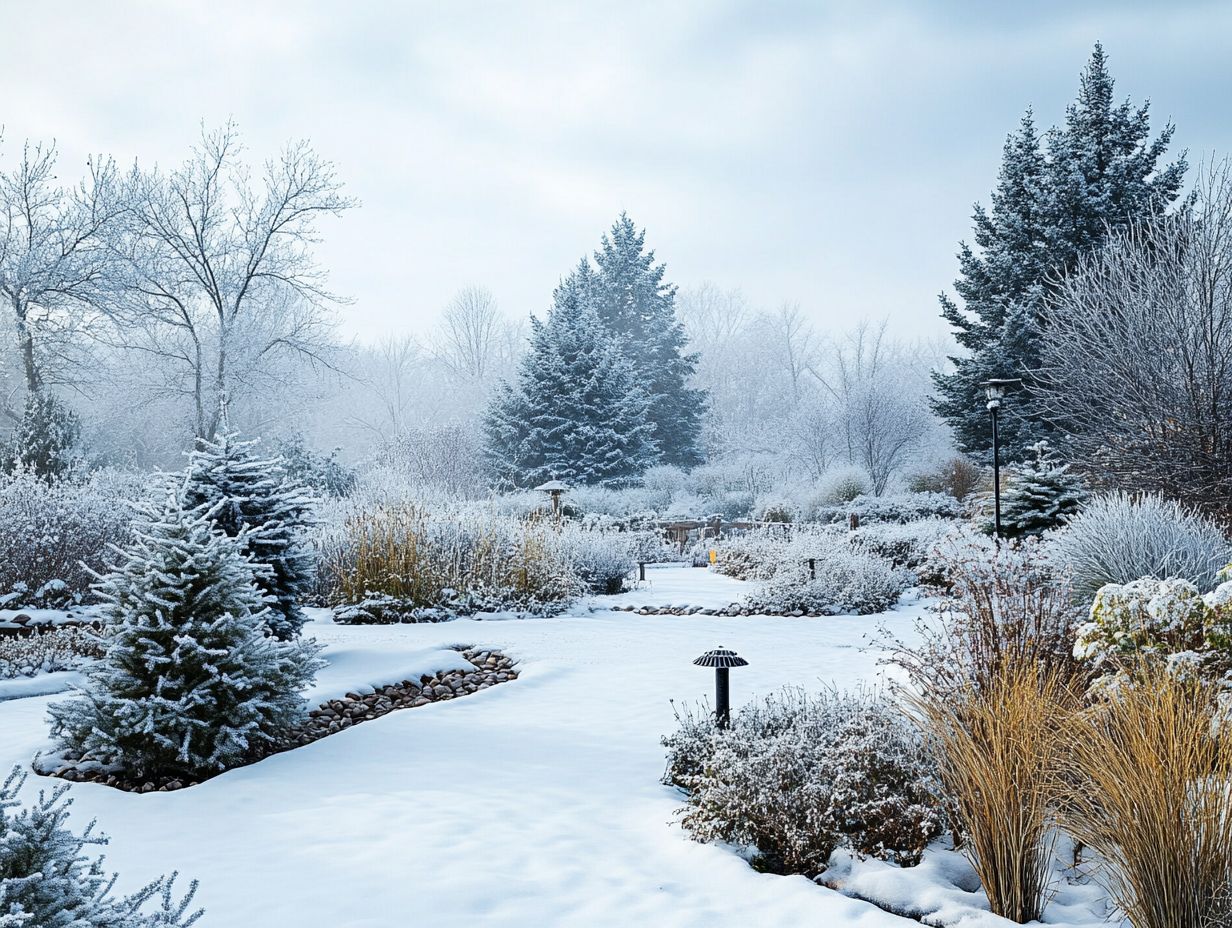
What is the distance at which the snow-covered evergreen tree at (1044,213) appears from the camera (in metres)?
19.8

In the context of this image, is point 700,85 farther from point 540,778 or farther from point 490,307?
point 490,307

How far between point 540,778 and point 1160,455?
9.91 metres

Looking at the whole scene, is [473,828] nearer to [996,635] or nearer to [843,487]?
[996,635]

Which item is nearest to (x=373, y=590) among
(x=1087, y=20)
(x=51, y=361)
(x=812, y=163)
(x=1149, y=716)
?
(x=812, y=163)

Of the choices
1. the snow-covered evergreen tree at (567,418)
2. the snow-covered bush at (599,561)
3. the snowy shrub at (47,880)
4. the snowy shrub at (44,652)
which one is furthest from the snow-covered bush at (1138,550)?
the snow-covered evergreen tree at (567,418)

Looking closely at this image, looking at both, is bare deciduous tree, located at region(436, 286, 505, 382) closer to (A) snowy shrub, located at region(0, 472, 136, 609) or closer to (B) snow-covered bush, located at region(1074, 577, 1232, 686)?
(A) snowy shrub, located at region(0, 472, 136, 609)

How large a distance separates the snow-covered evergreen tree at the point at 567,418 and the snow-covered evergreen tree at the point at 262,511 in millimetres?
18620

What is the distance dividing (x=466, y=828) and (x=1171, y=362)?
36.6 feet

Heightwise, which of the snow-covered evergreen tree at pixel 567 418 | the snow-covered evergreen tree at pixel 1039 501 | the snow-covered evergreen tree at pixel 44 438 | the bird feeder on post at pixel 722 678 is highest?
the snow-covered evergreen tree at pixel 567 418

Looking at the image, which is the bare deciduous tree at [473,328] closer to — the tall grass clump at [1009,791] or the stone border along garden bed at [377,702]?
the stone border along garden bed at [377,702]

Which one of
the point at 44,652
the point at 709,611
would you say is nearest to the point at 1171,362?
the point at 709,611

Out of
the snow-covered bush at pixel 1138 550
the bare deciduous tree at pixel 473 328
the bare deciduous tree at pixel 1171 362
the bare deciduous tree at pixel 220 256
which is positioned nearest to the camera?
the snow-covered bush at pixel 1138 550

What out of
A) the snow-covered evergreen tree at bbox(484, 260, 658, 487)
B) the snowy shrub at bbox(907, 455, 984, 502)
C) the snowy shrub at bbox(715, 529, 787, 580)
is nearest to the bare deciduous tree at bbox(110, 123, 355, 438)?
the snow-covered evergreen tree at bbox(484, 260, 658, 487)

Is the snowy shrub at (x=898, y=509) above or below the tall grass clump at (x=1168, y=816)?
above
